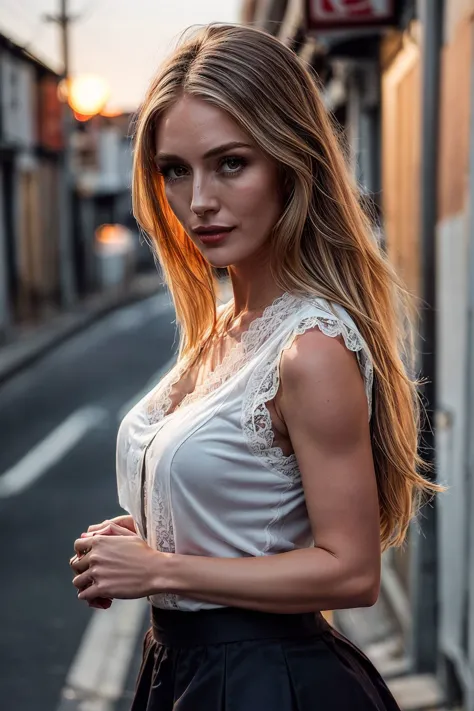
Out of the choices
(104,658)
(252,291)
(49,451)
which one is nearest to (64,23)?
(49,451)

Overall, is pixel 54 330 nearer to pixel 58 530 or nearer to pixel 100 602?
pixel 58 530

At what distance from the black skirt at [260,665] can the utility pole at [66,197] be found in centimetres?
2617

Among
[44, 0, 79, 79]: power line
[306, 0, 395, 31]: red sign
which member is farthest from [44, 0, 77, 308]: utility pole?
[306, 0, 395, 31]: red sign

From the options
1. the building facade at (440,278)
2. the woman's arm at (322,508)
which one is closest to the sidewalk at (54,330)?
the building facade at (440,278)

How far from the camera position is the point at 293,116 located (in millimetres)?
1784

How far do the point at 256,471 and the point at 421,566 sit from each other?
311 cm

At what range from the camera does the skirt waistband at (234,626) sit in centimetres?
184

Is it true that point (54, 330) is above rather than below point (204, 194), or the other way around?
Result: below

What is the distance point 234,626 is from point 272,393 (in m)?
0.41

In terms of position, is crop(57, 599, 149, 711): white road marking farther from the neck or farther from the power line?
the power line

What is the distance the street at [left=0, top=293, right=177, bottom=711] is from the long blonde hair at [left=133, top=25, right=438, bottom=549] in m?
1.53

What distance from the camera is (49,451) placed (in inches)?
410

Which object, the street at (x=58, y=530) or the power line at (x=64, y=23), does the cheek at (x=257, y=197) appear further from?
the power line at (x=64, y=23)

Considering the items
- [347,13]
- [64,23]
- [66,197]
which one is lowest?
[66,197]
